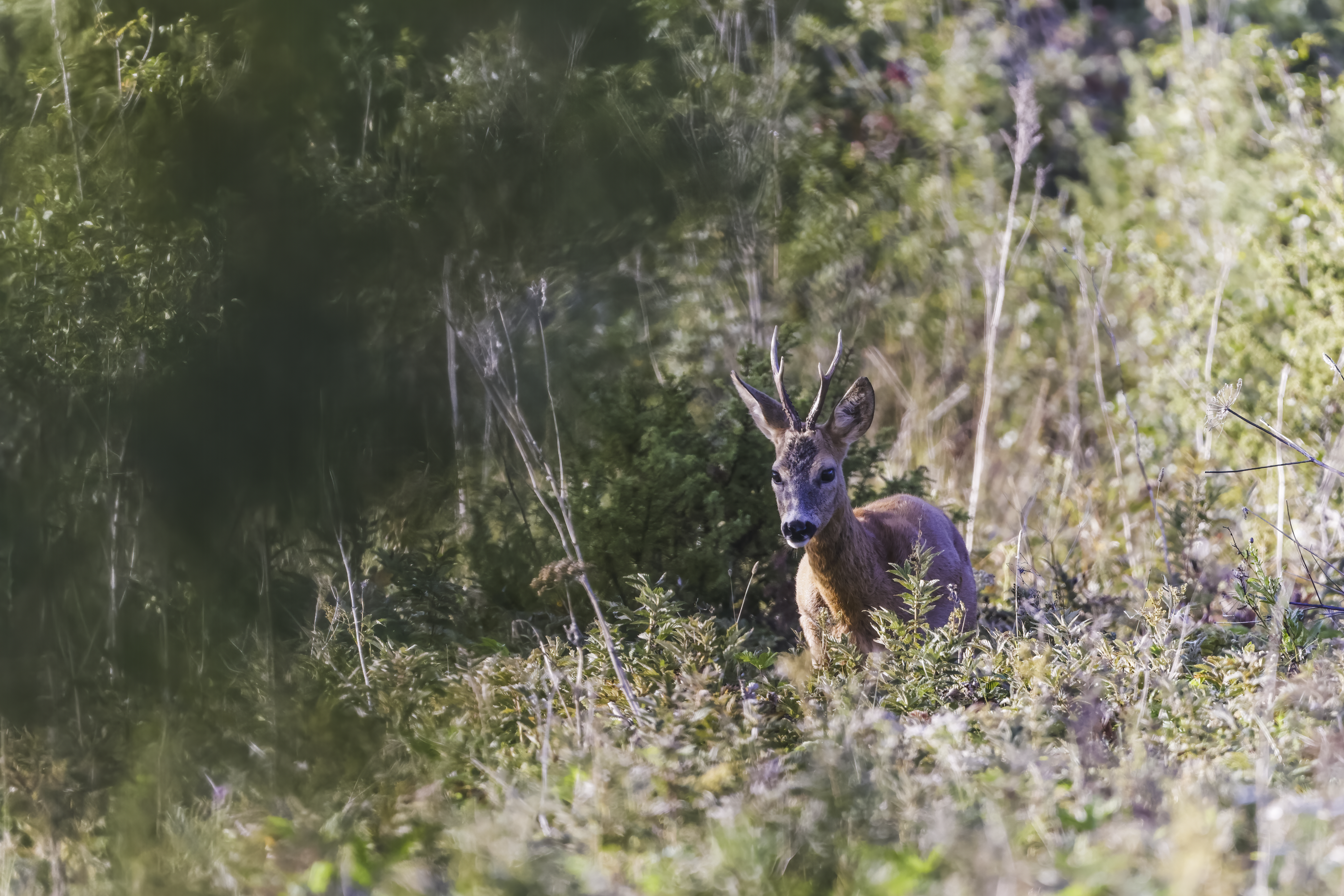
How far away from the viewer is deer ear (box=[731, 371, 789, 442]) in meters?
5.34

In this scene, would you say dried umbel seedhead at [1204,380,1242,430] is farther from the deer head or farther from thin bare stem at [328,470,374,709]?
thin bare stem at [328,470,374,709]

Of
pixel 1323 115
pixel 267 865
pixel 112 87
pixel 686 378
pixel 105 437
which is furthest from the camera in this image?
pixel 1323 115

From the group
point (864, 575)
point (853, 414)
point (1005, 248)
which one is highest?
point (1005, 248)

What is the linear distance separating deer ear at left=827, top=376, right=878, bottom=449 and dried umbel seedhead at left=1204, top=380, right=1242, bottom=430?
1403 mm

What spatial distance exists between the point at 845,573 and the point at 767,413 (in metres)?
0.73

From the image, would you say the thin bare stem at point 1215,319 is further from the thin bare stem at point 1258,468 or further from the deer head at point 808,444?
the deer head at point 808,444

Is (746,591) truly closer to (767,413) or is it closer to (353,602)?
(767,413)

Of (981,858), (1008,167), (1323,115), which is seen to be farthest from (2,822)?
(1008,167)

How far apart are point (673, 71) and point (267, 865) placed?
3.25m

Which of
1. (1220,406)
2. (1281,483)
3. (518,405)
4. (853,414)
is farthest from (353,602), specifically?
(1281,483)

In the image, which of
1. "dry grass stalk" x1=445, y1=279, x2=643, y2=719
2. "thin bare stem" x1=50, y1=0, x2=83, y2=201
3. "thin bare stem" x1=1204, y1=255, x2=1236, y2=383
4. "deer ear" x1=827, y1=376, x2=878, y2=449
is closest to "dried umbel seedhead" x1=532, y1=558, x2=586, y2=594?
"dry grass stalk" x1=445, y1=279, x2=643, y2=719

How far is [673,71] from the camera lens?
16.6 ft

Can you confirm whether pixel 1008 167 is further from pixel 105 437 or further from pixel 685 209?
pixel 105 437

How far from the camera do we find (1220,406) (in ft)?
13.5
